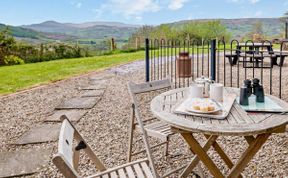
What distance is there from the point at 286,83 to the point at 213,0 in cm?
3175

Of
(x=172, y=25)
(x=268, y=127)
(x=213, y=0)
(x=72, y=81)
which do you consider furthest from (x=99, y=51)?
(x=213, y=0)

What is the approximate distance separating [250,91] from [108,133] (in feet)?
7.32

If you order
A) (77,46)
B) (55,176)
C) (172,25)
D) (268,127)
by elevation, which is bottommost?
(55,176)

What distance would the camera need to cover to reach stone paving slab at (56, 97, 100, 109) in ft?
17.5

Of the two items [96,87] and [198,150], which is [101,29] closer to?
[96,87]

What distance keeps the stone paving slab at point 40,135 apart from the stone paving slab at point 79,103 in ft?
3.29

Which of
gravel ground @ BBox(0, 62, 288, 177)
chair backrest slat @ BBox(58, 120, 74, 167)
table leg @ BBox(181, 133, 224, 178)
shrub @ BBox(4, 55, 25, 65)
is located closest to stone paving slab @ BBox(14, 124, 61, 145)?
gravel ground @ BBox(0, 62, 288, 177)

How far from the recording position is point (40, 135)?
3.90m

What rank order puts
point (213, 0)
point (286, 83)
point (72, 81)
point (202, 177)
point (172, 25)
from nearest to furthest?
point (202, 177) → point (286, 83) → point (72, 81) → point (172, 25) → point (213, 0)

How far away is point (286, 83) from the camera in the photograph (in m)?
7.12

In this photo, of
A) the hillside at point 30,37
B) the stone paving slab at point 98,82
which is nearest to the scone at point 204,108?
the stone paving slab at point 98,82

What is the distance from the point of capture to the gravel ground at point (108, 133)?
2945 mm

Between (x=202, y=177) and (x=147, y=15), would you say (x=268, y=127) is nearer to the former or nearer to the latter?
(x=202, y=177)

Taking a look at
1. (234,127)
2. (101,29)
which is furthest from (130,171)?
(101,29)
